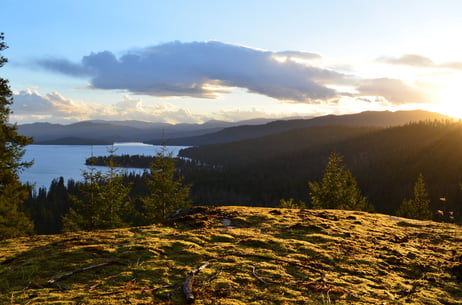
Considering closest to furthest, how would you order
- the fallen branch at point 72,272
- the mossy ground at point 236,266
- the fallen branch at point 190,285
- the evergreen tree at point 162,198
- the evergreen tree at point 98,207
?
the fallen branch at point 190,285, the mossy ground at point 236,266, the fallen branch at point 72,272, the evergreen tree at point 98,207, the evergreen tree at point 162,198

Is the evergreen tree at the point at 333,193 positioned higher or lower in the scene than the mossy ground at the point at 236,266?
lower

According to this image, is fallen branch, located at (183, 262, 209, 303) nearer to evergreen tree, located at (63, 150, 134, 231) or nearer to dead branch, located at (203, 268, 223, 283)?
dead branch, located at (203, 268, 223, 283)

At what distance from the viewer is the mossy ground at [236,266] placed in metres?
6.32

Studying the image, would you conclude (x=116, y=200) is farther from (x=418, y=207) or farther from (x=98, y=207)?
(x=418, y=207)

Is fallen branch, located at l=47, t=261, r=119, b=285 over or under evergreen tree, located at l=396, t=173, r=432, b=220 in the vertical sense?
over

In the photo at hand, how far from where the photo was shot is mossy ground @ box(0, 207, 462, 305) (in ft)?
20.7

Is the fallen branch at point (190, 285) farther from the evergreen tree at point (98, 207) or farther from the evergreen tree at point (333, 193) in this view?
the evergreen tree at point (333, 193)

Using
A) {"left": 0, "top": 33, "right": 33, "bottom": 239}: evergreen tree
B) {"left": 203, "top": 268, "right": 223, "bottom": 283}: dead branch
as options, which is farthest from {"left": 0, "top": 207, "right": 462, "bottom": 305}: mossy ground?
{"left": 0, "top": 33, "right": 33, "bottom": 239}: evergreen tree

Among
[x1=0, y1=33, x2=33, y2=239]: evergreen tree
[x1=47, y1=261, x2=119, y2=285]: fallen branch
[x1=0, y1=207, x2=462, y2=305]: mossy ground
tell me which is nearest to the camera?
[x1=0, y1=207, x2=462, y2=305]: mossy ground

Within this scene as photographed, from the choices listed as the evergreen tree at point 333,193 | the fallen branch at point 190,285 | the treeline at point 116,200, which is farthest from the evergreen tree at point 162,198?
the fallen branch at point 190,285

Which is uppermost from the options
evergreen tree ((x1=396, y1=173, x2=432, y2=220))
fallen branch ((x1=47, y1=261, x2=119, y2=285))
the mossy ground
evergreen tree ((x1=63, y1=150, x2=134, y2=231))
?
fallen branch ((x1=47, y1=261, x2=119, y2=285))

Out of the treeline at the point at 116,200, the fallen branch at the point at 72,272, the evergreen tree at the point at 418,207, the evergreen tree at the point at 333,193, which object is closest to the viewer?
the fallen branch at the point at 72,272

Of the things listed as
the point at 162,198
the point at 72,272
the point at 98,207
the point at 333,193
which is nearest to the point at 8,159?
the point at 98,207

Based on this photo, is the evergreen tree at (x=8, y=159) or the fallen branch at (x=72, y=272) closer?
the fallen branch at (x=72, y=272)
